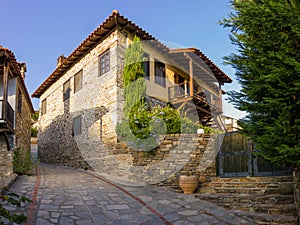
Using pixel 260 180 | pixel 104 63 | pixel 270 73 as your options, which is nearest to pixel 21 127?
pixel 104 63

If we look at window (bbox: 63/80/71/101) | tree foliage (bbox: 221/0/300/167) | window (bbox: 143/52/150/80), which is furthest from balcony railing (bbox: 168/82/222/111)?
tree foliage (bbox: 221/0/300/167)

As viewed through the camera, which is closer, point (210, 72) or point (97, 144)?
point (97, 144)

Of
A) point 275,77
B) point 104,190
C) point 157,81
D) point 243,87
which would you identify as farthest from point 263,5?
point 157,81

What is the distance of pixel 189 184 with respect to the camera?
7.89m

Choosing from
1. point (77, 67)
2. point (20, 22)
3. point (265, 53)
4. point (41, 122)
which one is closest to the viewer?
point (265, 53)

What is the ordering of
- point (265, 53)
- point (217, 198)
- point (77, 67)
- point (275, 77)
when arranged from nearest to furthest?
point (275, 77) → point (265, 53) → point (217, 198) → point (77, 67)

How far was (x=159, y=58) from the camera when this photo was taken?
45.4 feet

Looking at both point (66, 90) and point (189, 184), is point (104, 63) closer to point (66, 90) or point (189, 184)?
point (66, 90)

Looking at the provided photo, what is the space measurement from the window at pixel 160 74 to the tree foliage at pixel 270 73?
27.4ft

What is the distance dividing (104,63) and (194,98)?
458cm

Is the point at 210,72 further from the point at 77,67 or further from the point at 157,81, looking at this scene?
the point at 77,67

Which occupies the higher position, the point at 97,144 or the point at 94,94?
the point at 94,94

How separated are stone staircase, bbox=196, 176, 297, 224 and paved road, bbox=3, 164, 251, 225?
0.39 metres

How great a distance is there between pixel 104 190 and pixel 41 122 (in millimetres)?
13213
